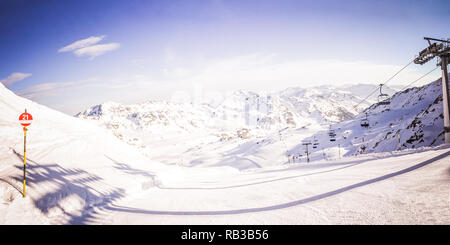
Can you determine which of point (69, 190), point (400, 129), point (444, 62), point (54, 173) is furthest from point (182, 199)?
point (400, 129)

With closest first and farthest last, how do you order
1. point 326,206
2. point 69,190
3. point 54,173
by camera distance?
point 326,206, point 69,190, point 54,173

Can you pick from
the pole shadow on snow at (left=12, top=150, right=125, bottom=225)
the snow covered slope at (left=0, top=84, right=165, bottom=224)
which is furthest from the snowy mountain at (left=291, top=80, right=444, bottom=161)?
the snow covered slope at (left=0, top=84, right=165, bottom=224)

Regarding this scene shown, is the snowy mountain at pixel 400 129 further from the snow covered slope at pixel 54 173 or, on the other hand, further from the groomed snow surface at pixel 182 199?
the snow covered slope at pixel 54 173

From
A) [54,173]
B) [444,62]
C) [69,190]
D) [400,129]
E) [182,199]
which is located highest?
[444,62]

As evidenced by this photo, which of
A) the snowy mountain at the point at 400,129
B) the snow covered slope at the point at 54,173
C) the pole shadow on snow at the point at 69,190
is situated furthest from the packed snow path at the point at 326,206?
the snowy mountain at the point at 400,129

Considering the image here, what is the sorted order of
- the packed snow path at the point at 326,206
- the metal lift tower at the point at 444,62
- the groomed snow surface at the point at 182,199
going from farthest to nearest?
the metal lift tower at the point at 444,62 → the groomed snow surface at the point at 182,199 → the packed snow path at the point at 326,206

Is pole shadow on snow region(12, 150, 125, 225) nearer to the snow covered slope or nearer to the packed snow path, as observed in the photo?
the snow covered slope

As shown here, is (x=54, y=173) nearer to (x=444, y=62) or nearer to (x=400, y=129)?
(x=444, y=62)
